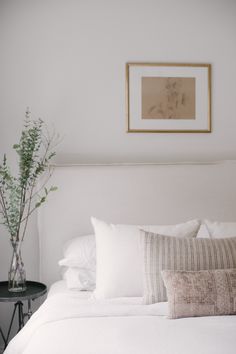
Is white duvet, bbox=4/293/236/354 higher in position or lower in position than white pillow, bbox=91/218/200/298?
lower

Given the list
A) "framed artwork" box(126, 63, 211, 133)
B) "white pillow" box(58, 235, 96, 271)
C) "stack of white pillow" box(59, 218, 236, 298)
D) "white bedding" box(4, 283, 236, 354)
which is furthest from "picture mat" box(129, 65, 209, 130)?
"white bedding" box(4, 283, 236, 354)

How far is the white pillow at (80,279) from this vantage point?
297cm

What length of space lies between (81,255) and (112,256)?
384 millimetres

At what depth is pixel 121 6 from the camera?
141 inches

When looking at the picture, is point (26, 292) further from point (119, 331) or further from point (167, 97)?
point (167, 97)

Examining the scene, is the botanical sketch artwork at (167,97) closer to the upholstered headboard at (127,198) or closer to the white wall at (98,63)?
the white wall at (98,63)

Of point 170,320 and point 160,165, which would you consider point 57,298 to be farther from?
point 160,165

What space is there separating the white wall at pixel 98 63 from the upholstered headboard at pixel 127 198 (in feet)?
0.50

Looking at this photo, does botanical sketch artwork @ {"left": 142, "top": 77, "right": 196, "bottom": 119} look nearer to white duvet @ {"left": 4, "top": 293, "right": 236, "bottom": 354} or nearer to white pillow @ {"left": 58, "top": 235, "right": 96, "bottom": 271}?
white pillow @ {"left": 58, "top": 235, "right": 96, "bottom": 271}

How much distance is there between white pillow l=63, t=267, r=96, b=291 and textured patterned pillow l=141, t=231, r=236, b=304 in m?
0.47

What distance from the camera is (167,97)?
3.60m

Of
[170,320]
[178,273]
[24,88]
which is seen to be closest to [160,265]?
[178,273]

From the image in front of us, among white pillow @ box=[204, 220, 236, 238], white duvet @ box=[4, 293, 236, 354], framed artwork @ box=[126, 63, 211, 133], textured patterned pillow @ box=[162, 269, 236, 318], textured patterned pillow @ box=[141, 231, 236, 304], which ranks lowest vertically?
white duvet @ box=[4, 293, 236, 354]

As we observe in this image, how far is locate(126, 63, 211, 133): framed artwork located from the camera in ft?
11.7
